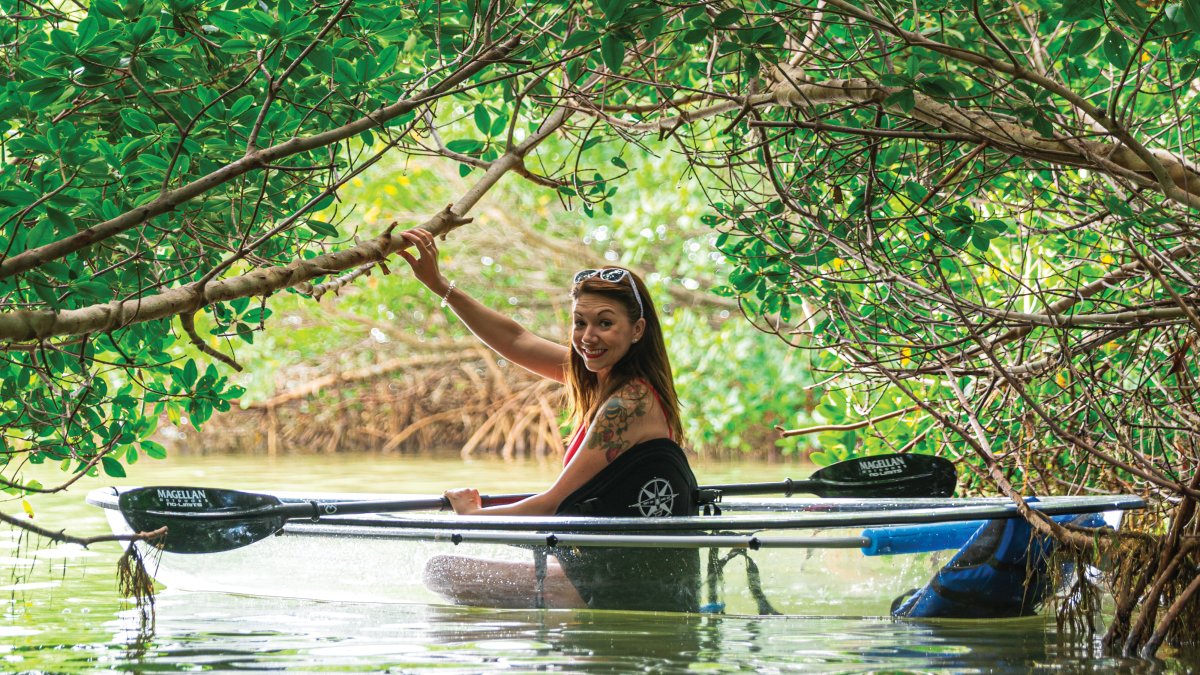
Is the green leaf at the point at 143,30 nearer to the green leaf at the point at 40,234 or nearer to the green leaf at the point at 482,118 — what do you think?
the green leaf at the point at 40,234

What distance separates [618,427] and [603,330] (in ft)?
1.37

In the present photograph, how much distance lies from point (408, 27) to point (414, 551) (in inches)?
73.2

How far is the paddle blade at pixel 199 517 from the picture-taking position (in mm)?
4680

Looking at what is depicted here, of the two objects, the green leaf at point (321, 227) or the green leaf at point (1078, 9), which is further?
the green leaf at point (321, 227)

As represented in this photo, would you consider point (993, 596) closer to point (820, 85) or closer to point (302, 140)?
point (820, 85)

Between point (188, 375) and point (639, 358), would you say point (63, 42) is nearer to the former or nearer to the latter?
Answer: point (188, 375)

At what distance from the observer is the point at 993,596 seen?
4.43 meters

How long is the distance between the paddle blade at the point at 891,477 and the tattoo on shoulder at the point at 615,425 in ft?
4.97

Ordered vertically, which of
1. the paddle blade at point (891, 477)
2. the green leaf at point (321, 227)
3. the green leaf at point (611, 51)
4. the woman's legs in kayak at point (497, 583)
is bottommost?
the woman's legs in kayak at point (497, 583)

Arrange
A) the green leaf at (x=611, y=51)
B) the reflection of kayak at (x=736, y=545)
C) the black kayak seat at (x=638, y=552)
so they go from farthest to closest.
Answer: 1. the black kayak seat at (x=638, y=552)
2. the reflection of kayak at (x=736, y=545)
3. the green leaf at (x=611, y=51)

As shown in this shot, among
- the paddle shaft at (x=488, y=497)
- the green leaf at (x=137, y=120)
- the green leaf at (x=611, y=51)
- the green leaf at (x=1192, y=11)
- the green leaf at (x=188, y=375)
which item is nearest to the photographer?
the green leaf at (x=1192, y=11)

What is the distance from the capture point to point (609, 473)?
466 cm

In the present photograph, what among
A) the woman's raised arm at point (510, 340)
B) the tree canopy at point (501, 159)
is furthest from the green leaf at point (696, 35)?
the woman's raised arm at point (510, 340)

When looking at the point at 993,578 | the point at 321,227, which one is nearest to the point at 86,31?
the point at 321,227
